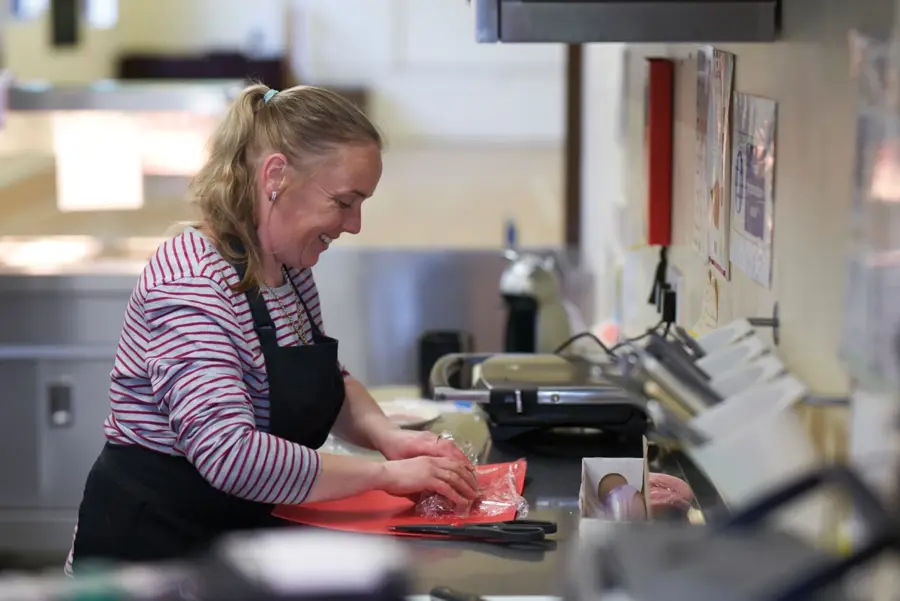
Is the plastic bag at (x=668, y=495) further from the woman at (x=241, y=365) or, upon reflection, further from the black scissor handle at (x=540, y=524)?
the woman at (x=241, y=365)

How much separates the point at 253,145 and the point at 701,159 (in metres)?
0.73

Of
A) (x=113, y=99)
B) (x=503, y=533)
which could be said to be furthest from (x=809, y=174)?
(x=113, y=99)

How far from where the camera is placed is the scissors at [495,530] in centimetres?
140

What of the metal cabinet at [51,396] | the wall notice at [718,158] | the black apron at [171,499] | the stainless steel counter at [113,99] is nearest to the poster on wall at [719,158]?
the wall notice at [718,158]

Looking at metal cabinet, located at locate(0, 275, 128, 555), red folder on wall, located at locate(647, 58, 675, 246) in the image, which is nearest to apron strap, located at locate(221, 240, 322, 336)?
red folder on wall, located at locate(647, 58, 675, 246)

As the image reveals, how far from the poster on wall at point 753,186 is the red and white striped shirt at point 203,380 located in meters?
0.57

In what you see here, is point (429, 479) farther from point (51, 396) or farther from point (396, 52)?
point (396, 52)

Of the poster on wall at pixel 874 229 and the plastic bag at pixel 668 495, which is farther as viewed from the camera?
the plastic bag at pixel 668 495

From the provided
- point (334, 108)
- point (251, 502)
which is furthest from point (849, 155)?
point (251, 502)

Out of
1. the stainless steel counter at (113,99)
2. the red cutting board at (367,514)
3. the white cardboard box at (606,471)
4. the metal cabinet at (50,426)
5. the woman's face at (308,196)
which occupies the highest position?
the stainless steel counter at (113,99)

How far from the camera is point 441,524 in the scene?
145 cm

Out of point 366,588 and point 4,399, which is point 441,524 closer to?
point 366,588

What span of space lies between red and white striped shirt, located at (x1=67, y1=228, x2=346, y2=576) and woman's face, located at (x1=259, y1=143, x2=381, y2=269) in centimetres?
7

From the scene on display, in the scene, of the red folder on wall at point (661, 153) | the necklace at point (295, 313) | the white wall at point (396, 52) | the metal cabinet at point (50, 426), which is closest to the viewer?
the necklace at point (295, 313)
